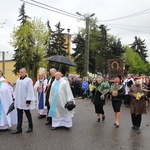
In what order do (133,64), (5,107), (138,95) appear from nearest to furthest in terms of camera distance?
1. (5,107)
2. (138,95)
3. (133,64)

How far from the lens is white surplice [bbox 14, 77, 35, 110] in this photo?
7.57 meters

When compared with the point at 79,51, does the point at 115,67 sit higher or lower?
lower

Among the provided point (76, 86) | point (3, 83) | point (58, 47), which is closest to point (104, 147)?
point (3, 83)

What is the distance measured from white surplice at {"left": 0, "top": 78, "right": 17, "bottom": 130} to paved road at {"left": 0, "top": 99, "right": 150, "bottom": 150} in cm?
30

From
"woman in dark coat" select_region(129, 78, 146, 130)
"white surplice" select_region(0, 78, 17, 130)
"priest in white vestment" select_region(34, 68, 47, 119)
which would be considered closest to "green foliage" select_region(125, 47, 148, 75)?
"priest in white vestment" select_region(34, 68, 47, 119)

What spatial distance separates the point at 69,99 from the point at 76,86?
472 inches

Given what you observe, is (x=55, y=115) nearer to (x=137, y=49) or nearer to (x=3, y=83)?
(x=3, y=83)

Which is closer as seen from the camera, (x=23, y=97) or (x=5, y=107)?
(x=23, y=97)

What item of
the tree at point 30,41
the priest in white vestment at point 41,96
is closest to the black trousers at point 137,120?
the priest in white vestment at point 41,96

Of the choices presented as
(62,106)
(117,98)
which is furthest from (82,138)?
(117,98)

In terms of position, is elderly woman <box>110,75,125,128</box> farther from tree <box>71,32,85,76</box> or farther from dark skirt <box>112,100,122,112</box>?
tree <box>71,32,85,76</box>

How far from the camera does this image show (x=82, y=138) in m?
7.16

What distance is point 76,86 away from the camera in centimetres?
2019

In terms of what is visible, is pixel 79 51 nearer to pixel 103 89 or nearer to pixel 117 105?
pixel 103 89
